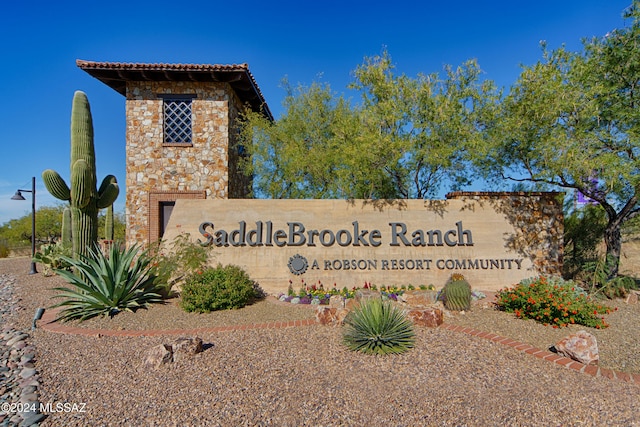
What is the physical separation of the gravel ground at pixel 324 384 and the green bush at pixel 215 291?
157 centimetres

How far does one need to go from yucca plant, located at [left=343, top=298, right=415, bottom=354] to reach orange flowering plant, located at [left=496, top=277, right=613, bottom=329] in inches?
116

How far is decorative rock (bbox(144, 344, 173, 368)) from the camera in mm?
4441

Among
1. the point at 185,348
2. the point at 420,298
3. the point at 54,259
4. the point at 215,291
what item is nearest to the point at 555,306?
the point at 420,298

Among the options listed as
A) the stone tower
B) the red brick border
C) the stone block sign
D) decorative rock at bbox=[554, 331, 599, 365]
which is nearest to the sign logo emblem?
the stone block sign

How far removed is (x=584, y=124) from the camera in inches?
326

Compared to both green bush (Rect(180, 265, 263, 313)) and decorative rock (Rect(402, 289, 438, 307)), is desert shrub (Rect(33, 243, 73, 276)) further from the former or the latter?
decorative rock (Rect(402, 289, 438, 307))

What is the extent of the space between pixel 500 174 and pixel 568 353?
6040mm

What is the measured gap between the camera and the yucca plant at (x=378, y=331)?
4.80 meters

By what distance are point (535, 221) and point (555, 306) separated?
398 centimetres

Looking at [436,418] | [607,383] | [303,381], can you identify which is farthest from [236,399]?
[607,383]

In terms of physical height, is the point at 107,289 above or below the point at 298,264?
below

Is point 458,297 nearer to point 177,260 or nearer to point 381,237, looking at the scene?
point 381,237

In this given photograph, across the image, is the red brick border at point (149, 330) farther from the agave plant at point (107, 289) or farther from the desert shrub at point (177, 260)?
the desert shrub at point (177, 260)

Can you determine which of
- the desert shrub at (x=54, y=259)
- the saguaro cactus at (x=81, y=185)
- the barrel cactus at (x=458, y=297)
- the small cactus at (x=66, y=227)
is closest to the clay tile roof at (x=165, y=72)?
the saguaro cactus at (x=81, y=185)
